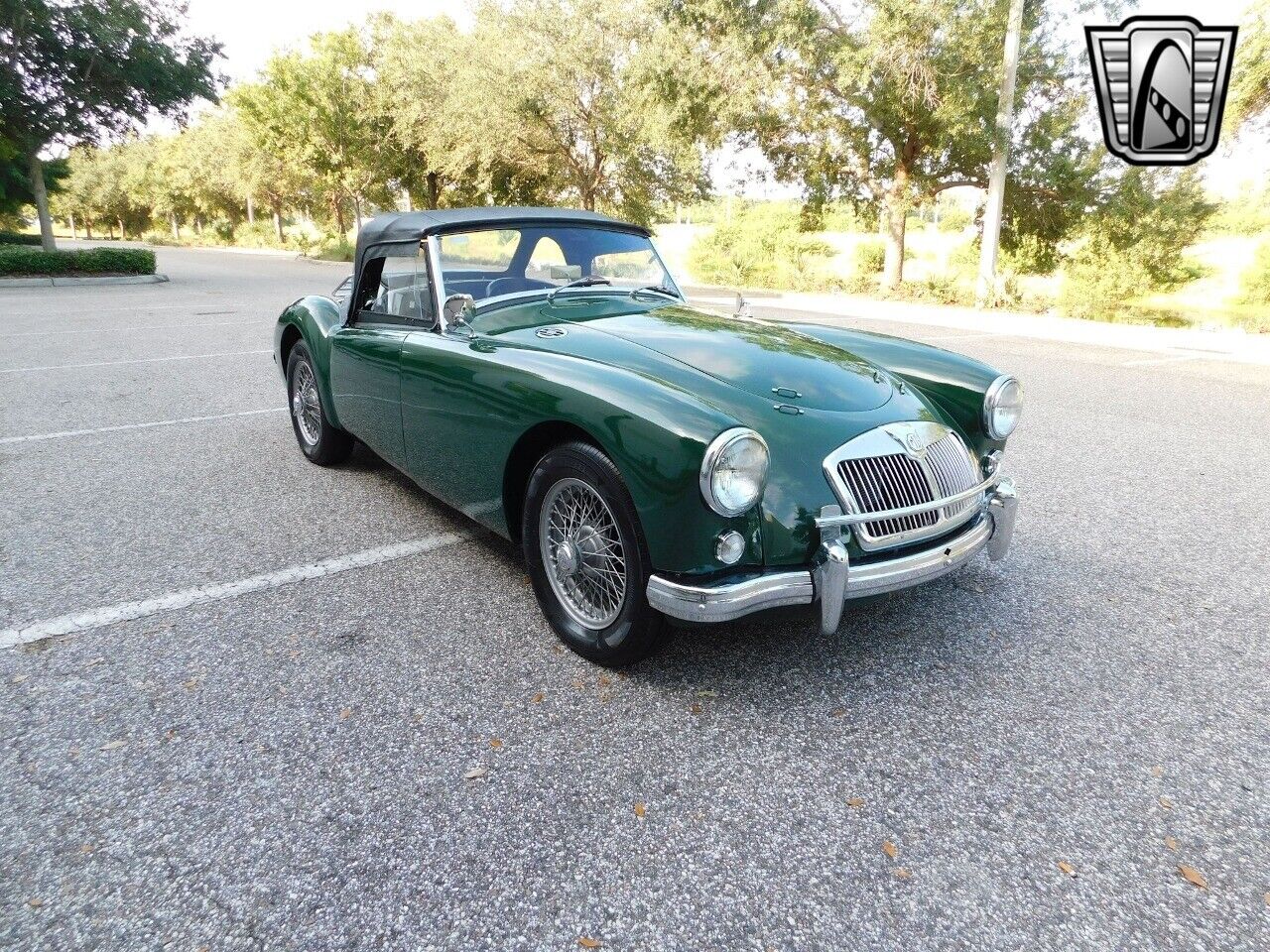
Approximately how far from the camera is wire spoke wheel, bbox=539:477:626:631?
107 inches

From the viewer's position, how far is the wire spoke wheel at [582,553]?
2.71m

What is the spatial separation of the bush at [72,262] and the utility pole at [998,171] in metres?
21.2

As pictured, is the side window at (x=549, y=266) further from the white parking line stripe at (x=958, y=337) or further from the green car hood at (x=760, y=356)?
the white parking line stripe at (x=958, y=337)

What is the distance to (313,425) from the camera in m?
5.18

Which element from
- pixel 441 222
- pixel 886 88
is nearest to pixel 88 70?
pixel 886 88

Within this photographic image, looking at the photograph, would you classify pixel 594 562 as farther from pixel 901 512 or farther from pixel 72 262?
pixel 72 262

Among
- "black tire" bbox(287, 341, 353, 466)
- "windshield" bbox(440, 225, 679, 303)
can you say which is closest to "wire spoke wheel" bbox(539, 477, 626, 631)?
"windshield" bbox(440, 225, 679, 303)

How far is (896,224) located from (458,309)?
62.0ft

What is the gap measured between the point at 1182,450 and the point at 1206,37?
410 inches

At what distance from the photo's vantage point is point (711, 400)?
2682 millimetres

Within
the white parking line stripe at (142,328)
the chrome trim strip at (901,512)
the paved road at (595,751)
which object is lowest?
the paved road at (595,751)

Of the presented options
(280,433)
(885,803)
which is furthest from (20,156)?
(885,803)

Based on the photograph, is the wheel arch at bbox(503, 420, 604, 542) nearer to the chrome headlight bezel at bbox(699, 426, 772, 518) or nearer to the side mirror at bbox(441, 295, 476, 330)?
the chrome headlight bezel at bbox(699, 426, 772, 518)

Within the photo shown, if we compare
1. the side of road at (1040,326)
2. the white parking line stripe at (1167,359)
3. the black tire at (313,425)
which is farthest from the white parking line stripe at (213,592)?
the white parking line stripe at (1167,359)
